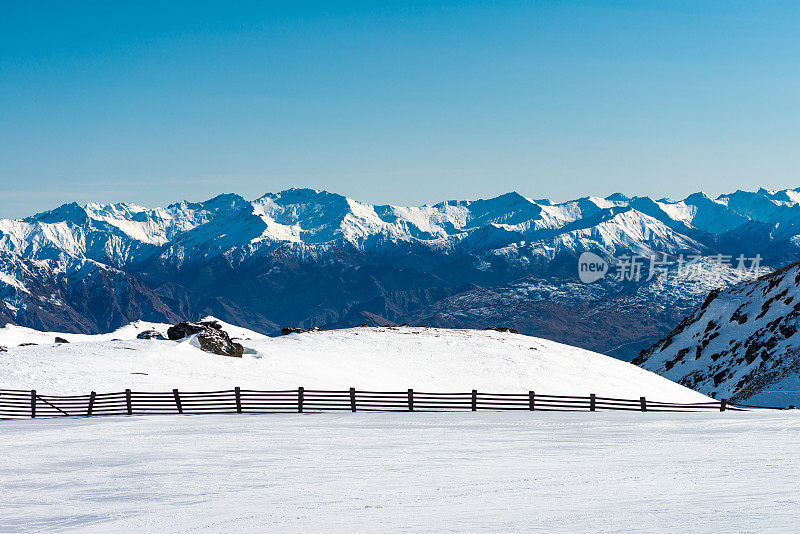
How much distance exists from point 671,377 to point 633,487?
124 meters

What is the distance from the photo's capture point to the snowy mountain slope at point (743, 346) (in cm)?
10688

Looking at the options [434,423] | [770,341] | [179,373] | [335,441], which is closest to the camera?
[335,441]

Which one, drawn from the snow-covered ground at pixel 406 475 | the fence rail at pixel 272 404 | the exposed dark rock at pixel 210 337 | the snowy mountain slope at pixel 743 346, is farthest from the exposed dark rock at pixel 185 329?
the snowy mountain slope at pixel 743 346

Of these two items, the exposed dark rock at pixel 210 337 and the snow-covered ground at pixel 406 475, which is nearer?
the snow-covered ground at pixel 406 475

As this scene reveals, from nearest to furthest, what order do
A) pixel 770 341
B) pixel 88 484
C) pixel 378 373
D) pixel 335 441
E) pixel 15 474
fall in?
pixel 88 484 → pixel 15 474 → pixel 335 441 → pixel 378 373 → pixel 770 341

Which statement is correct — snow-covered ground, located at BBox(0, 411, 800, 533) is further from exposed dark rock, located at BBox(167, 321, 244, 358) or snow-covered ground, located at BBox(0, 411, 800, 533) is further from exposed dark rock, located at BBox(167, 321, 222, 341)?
exposed dark rock, located at BBox(167, 321, 222, 341)

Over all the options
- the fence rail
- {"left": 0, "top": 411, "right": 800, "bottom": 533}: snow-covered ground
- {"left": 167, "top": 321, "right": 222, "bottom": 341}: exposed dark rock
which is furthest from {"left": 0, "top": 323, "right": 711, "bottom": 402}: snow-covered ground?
{"left": 0, "top": 411, "right": 800, "bottom": 533}: snow-covered ground

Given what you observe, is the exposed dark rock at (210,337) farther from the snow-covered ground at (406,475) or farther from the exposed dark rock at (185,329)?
the snow-covered ground at (406,475)

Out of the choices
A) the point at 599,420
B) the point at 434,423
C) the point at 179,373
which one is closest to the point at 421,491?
the point at 434,423

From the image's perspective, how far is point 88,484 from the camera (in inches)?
971

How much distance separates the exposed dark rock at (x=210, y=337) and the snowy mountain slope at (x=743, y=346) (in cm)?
6968

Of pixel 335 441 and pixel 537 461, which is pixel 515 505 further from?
pixel 335 441

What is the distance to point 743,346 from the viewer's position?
128875 millimetres

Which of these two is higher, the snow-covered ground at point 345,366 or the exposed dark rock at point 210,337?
the exposed dark rock at point 210,337
